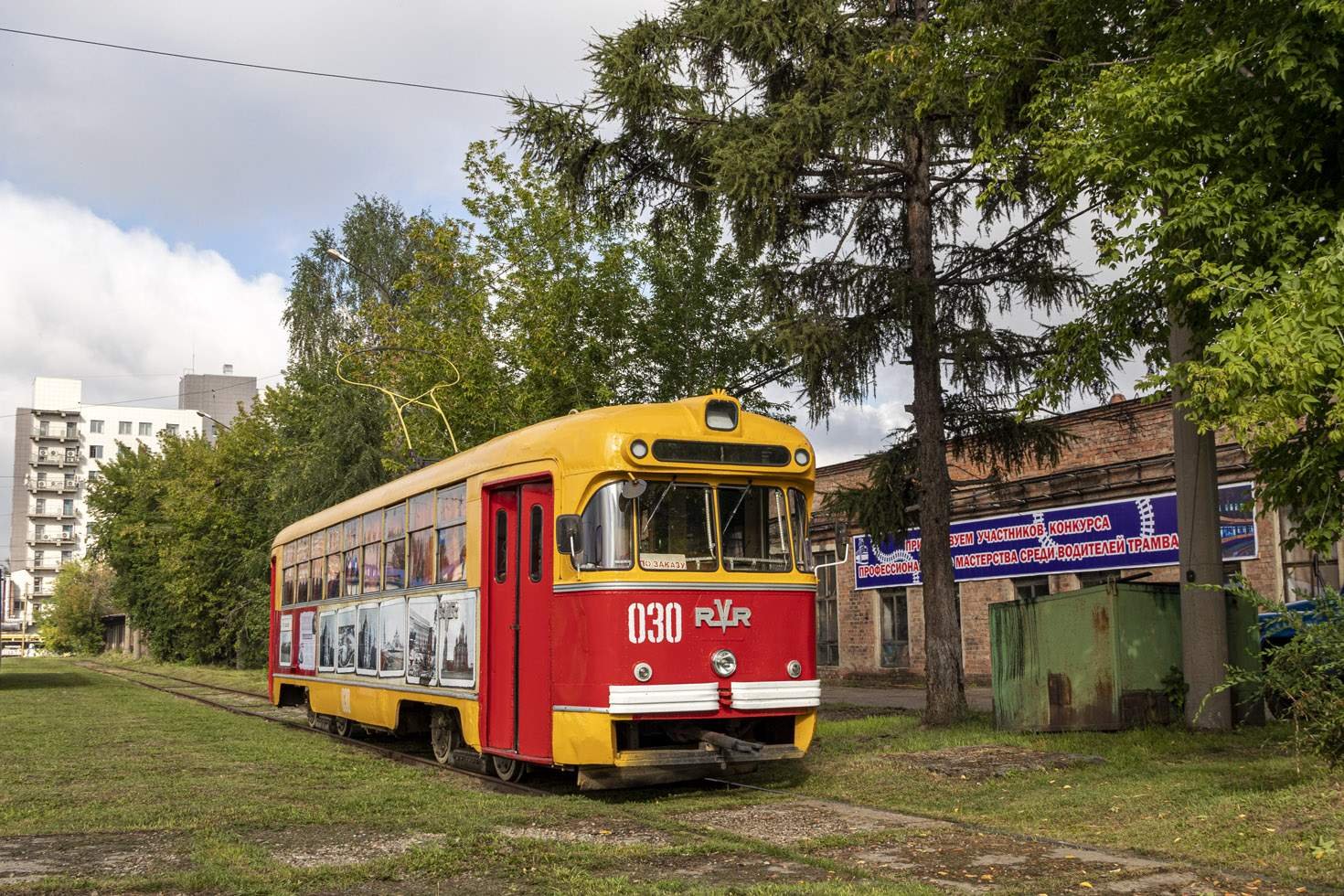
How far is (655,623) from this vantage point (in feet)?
35.4

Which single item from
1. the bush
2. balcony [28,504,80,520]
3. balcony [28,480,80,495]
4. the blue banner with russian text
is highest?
balcony [28,480,80,495]

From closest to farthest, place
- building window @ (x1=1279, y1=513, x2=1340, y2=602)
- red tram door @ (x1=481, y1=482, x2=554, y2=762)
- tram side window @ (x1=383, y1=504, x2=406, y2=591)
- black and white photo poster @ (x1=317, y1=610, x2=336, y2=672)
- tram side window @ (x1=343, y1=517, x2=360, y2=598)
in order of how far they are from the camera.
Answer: red tram door @ (x1=481, y1=482, x2=554, y2=762)
tram side window @ (x1=383, y1=504, x2=406, y2=591)
tram side window @ (x1=343, y1=517, x2=360, y2=598)
black and white photo poster @ (x1=317, y1=610, x2=336, y2=672)
building window @ (x1=1279, y1=513, x2=1340, y2=602)

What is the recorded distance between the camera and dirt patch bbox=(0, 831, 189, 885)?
25.6 ft

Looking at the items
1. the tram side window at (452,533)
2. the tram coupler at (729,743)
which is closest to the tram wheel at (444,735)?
the tram side window at (452,533)

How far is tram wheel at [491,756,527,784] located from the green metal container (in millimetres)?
5863

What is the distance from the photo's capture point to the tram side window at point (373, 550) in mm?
15555

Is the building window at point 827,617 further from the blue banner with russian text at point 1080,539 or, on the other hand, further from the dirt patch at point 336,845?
the dirt patch at point 336,845

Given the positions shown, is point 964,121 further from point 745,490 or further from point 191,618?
point 191,618

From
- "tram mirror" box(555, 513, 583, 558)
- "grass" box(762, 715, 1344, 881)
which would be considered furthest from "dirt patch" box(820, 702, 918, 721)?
"tram mirror" box(555, 513, 583, 558)

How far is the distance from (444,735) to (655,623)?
13.1 ft

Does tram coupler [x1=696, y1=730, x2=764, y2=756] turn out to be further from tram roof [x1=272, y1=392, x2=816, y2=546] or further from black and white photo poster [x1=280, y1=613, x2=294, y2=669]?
black and white photo poster [x1=280, y1=613, x2=294, y2=669]

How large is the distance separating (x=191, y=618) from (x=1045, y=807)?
51768 millimetres

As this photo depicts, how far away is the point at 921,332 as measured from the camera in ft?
53.5

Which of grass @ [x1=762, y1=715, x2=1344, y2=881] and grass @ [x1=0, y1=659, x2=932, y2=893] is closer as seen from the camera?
grass @ [x1=0, y1=659, x2=932, y2=893]
